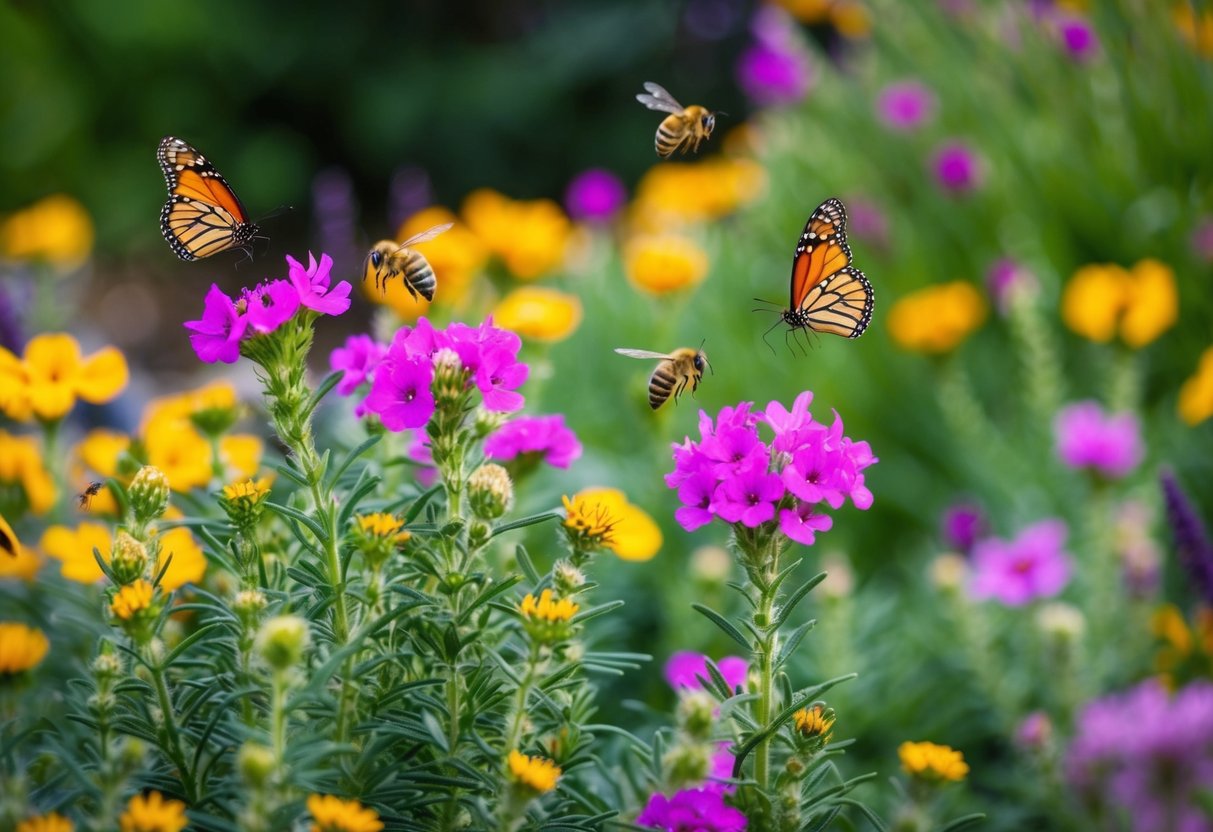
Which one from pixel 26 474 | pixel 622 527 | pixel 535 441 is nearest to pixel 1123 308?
pixel 622 527

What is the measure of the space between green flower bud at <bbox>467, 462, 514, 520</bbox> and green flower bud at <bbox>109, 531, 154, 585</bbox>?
0.35m

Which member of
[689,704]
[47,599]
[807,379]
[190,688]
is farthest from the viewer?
[807,379]

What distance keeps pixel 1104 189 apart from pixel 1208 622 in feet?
4.76

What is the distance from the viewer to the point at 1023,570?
2.09 m

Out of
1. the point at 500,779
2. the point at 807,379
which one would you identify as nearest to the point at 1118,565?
the point at 807,379

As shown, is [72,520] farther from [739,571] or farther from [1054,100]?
[1054,100]

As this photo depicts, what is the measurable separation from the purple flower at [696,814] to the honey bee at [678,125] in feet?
3.38

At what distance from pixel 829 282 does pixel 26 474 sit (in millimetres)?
1289

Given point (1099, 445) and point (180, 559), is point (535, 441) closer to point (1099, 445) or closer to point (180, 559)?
point (180, 559)

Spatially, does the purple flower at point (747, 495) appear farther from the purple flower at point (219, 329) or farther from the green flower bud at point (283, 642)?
the purple flower at point (219, 329)

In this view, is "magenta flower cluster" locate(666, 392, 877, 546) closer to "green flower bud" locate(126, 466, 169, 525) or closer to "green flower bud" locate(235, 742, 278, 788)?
"green flower bud" locate(235, 742, 278, 788)

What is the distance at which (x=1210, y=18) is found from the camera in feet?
10.0

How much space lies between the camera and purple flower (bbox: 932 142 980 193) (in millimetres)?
3059

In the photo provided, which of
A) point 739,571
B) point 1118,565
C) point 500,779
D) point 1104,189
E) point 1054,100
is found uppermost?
point 1054,100
